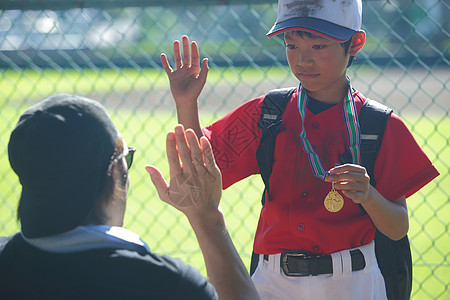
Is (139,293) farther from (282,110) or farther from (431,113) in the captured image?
(431,113)

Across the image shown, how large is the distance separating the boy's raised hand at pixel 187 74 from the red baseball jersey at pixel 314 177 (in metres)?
0.21

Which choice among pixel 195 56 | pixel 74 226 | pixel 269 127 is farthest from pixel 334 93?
pixel 74 226

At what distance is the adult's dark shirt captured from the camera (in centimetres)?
139

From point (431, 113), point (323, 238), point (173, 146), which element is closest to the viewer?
point (173, 146)

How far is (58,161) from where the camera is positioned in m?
1.42

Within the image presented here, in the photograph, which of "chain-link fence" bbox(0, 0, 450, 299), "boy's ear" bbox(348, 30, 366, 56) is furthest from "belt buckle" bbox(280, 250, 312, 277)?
"chain-link fence" bbox(0, 0, 450, 299)

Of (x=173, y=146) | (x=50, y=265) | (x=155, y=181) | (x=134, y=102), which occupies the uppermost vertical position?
(x=173, y=146)

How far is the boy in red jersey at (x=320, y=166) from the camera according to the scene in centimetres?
211

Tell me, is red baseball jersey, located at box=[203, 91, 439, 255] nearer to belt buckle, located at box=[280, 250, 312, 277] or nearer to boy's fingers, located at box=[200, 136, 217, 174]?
belt buckle, located at box=[280, 250, 312, 277]

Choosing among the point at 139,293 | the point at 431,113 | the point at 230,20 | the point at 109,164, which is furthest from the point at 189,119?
the point at 230,20

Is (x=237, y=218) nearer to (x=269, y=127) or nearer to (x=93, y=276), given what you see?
(x=269, y=127)

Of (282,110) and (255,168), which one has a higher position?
(282,110)

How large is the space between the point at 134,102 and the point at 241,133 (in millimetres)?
10240

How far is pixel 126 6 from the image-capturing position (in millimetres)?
3129
